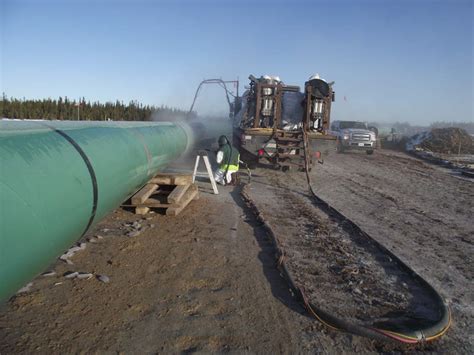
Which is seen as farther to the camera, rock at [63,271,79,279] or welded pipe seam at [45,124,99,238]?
rock at [63,271,79,279]

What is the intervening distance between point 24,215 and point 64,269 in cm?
174

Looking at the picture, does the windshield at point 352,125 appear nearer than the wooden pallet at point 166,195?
No

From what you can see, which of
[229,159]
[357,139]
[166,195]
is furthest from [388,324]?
[357,139]

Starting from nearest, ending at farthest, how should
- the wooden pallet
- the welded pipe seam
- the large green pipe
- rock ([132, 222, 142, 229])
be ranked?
the large green pipe
the welded pipe seam
rock ([132, 222, 142, 229])
the wooden pallet

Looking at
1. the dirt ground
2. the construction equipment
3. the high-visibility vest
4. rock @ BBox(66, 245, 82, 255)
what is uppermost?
the construction equipment

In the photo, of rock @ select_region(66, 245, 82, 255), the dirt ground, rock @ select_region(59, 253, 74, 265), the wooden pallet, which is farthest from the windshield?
rock @ select_region(59, 253, 74, 265)

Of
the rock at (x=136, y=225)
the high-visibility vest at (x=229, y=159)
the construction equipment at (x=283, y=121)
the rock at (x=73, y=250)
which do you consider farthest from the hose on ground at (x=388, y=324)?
the construction equipment at (x=283, y=121)

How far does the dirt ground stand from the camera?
3.12 m

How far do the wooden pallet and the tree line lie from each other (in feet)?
42.9

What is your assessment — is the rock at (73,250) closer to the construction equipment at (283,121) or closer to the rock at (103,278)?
the rock at (103,278)

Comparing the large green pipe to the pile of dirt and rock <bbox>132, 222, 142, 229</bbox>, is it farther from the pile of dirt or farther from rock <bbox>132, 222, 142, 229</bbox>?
the pile of dirt

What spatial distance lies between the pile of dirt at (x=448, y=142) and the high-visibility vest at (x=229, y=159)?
19.0m

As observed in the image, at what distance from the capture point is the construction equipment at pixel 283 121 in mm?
11773

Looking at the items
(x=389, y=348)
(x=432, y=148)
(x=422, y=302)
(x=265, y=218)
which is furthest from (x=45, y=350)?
(x=432, y=148)
